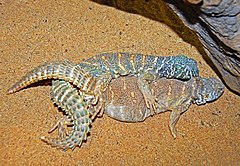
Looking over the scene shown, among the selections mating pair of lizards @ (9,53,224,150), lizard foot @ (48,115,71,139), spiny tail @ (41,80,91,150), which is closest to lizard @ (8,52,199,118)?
mating pair of lizards @ (9,53,224,150)

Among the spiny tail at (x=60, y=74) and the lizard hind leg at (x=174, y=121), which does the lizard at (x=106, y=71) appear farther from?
the lizard hind leg at (x=174, y=121)

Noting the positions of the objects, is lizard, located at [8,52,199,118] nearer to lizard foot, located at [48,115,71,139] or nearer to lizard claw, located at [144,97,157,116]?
lizard claw, located at [144,97,157,116]

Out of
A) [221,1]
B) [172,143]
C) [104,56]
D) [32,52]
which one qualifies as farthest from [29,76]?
[221,1]

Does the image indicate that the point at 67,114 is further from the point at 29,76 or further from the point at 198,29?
the point at 198,29

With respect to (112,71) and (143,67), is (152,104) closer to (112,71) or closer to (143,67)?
(143,67)

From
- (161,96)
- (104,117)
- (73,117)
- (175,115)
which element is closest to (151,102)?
(161,96)

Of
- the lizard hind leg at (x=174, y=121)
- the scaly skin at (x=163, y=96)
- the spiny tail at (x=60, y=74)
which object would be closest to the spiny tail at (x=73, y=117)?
the spiny tail at (x=60, y=74)
